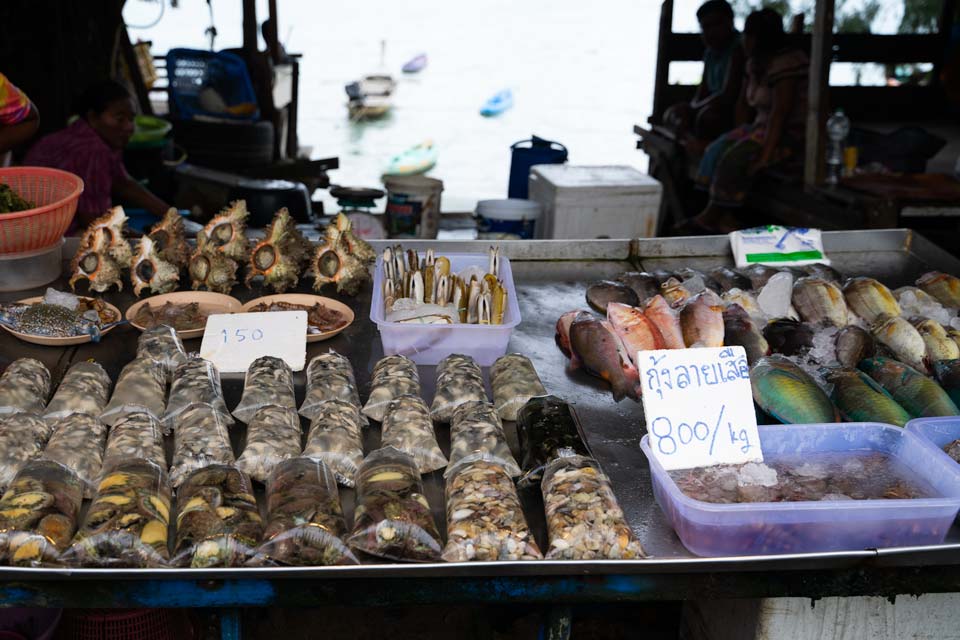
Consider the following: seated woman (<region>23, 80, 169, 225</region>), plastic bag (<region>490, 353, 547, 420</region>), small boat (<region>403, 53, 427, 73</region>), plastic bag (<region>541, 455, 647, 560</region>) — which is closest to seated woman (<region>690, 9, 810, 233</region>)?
seated woman (<region>23, 80, 169, 225</region>)

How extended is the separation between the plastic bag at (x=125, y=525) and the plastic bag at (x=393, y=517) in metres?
0.39

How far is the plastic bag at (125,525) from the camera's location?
5.18 feet

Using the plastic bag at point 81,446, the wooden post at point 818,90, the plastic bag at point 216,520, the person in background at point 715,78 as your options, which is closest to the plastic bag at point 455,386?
the plastic bag at point 216,520

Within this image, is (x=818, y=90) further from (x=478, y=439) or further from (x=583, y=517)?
(x=583, y=517)

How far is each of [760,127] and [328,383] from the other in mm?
5304

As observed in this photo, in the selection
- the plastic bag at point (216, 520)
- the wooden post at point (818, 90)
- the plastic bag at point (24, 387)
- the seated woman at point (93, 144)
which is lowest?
the plastic bag at point (216, 520)

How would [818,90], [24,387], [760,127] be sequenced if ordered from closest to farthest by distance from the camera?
[24,387]
[818,90]
[760,127]

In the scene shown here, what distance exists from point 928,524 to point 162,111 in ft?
35.2

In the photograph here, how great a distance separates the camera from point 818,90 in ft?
17.5

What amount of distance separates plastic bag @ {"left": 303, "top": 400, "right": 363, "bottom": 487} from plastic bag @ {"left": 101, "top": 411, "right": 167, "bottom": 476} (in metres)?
0.35

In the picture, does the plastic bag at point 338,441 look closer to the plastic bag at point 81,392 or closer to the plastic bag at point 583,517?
the plastic bag at point 583,517

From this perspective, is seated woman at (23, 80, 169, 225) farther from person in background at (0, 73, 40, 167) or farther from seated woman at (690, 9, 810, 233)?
seated woman at (690, 9, 810, 233)

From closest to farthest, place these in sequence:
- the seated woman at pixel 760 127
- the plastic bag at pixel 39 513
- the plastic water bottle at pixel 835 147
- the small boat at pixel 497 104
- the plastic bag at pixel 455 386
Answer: the plastic bag at pixel 39 513, the plastic bag at pixel 455 386, the plastic water bottle at pixel 835 147, the seated woman at pixel 760 127, the small boat at pixel 497 104

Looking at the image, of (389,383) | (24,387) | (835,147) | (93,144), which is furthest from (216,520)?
(835,147)
